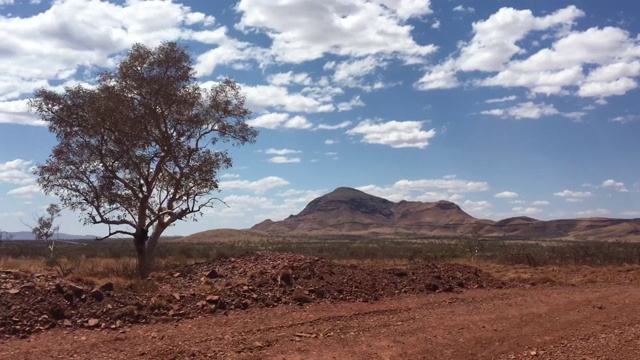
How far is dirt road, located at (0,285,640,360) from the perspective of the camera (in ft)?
31.9

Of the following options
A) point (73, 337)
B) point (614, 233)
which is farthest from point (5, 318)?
point (614, 233)

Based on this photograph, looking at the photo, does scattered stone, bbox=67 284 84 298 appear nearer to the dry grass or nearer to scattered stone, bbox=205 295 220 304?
scattered stone, bbox=205 295 220 304

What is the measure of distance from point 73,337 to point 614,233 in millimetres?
162865

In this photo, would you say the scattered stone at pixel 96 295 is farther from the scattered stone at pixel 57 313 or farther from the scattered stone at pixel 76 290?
the scattered stone at pixel 57 313

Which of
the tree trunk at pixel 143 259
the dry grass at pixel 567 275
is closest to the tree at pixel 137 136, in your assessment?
the tree trunk at pixel 143 259

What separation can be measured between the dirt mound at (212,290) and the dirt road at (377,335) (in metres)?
0.59

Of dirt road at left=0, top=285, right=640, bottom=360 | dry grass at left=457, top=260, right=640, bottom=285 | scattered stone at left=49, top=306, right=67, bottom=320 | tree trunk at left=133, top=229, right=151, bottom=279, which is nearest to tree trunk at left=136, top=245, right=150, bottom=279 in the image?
tree trunk at left=133, top=229, right=151, bottom=279

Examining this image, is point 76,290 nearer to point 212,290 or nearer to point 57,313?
point 57,313

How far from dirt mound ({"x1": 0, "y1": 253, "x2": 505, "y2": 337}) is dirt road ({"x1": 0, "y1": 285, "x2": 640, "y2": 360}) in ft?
1.94

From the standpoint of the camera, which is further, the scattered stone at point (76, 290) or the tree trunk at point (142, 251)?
the tree trunk at point (142, 251)

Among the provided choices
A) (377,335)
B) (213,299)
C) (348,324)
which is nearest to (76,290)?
(213,299)

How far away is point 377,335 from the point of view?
11.2 meters

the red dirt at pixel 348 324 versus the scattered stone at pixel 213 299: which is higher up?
the scattered stone at pixel 213 299

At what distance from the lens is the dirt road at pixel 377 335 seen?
9.73m
